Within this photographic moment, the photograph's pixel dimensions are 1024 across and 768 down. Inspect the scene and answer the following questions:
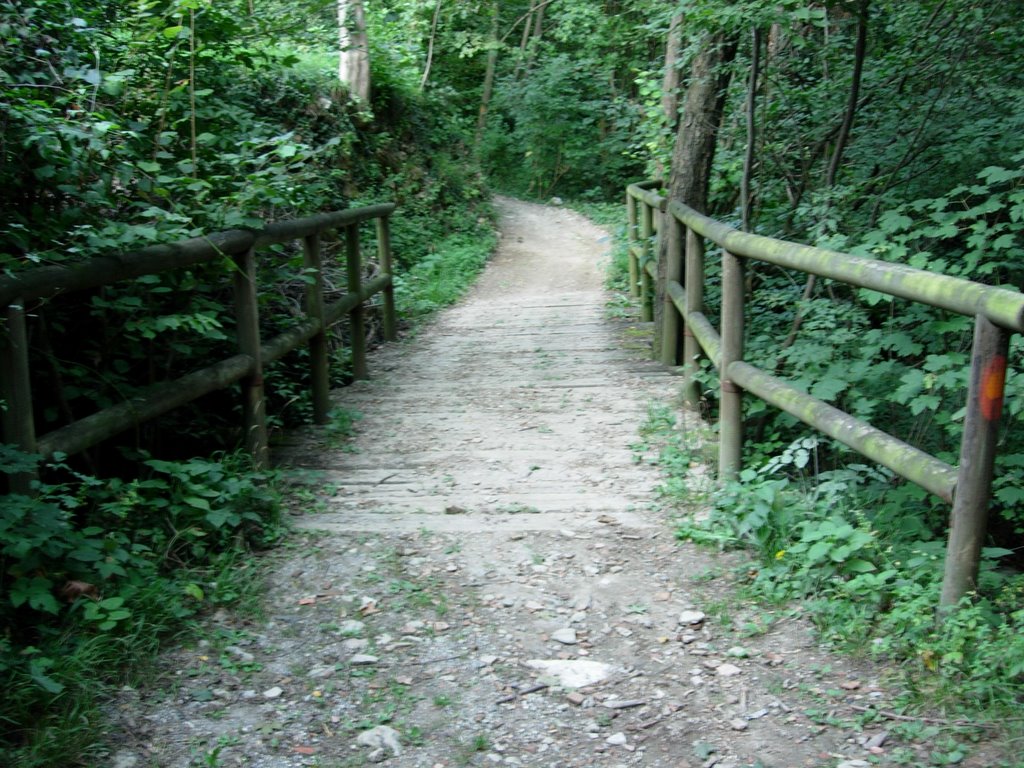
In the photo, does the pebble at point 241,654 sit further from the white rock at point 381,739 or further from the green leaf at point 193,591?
the white rock at point 381,739

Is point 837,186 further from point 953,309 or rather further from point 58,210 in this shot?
point 58,210

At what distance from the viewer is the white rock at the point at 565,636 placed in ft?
10.6

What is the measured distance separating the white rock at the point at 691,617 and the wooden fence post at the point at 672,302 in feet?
12.1

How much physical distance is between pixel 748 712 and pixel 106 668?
74.4 inches

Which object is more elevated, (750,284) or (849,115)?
(849,115)

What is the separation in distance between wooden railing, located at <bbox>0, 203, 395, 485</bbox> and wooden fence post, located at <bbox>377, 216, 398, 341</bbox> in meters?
0.83

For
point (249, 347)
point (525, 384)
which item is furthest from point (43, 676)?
point (525, 384)

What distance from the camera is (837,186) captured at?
542 centimetres

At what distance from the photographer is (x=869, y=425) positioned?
3.26 metres

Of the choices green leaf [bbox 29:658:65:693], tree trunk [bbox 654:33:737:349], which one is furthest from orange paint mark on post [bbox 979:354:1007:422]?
tree trunk [bbox 654:33:737:349]

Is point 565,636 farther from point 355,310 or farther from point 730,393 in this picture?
point 355,310

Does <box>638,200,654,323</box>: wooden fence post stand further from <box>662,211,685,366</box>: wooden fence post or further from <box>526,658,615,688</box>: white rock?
<box>526,658,615,688</box>: white rock

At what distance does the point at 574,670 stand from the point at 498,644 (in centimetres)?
30

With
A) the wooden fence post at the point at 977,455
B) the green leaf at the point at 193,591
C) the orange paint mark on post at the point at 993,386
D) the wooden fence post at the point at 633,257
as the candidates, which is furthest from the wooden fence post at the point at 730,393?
the wooden fence post at the point at 633,257
